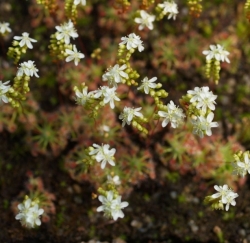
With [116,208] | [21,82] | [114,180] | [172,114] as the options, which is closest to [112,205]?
[116,208]

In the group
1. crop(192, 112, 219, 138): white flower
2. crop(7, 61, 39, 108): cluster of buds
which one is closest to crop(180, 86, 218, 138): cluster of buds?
crop(192, 112, 219, 138): white flower

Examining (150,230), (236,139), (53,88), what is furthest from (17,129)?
(236,139)

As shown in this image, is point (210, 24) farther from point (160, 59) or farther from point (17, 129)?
point (17, 129)

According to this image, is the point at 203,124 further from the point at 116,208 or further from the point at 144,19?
the point at 144,19

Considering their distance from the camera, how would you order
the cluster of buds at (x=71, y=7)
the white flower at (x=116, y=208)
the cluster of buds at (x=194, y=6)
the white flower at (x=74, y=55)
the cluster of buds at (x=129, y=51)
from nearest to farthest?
the white flower at (x=116, y=208), the cluster of buds at (x=129, y=51), the white flower at (x=74, y=55), the cluster of buds at (x=71, y=7), the cluster of buds at (x=194, y=6)

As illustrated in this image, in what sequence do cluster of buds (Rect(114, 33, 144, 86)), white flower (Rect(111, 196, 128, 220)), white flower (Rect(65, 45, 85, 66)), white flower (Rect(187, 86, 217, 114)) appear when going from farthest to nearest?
1. white flower (Rect(65, 45, 85, 66))
2. cluster of buds (Rect(114, 33, 144, 86))
3. white flower (Rect(187, 86, 217, 114))
4. white flower (Rect(111, 196, 128, 220))

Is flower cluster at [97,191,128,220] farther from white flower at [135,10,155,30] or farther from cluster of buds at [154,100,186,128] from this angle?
white flower at [135,10,155,30]

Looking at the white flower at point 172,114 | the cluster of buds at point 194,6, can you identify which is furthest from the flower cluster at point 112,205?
the cluster of buds at point 194,6

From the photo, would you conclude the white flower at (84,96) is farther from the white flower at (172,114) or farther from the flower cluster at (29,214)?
the flower cluster at (29,214)
